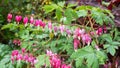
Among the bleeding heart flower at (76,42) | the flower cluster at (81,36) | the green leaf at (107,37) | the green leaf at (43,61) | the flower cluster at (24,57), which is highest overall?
the flower cluster at (81,36)

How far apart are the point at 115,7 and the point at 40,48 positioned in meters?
0.59

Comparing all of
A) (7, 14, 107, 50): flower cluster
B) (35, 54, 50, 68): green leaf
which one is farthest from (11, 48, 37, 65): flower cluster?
(7, 14, 107, 50): flower cluster

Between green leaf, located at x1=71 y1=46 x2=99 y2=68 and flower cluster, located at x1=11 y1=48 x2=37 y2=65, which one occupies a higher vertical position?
green leaf, located at x1=71 y1=46 x2=99 y2=68

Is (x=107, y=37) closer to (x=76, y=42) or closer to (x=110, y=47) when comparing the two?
(x=110, y=47)

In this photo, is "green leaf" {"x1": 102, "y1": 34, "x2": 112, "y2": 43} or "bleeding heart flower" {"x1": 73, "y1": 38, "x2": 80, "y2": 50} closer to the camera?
"bleeding heart flower" {"x1": 73, "y1": 38, "x2": 80, "y2": 50}

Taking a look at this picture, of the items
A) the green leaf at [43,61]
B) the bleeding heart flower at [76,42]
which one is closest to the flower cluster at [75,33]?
the bleeding heart flower at [76,42]

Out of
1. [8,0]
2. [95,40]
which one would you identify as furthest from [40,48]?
[8,0]

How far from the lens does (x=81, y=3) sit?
2100 mm

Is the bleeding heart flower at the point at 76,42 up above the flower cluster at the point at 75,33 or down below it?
below

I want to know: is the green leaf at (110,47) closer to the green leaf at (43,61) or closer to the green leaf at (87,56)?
the green leaf at (87,56)

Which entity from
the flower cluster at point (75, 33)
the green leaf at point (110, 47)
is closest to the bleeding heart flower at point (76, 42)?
the flower cluster at point (75, 33)

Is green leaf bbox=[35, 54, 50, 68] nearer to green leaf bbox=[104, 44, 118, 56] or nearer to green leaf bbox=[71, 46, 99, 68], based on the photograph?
green leaf bbox=[71, 46, 99, 68]

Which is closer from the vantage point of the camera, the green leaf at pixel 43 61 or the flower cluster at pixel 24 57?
the green leaf at pixel 43 61

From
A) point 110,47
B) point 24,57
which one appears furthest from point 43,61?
point 110,47
